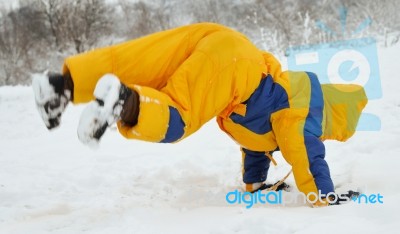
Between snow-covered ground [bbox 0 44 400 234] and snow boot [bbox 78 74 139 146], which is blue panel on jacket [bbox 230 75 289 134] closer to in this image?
snow-covered ground [bbox 0 44 400 234]

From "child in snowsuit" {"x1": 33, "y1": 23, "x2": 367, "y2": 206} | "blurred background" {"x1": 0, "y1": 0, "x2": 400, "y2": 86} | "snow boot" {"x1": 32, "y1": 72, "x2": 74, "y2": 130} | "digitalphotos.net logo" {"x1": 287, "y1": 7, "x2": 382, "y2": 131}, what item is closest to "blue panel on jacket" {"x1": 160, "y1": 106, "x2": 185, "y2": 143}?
"child in snowsuit" {"x1": 33, "y1": 23, "x2": 367, "y2": 206}

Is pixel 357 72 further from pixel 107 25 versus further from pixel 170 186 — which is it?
pixel 107 25

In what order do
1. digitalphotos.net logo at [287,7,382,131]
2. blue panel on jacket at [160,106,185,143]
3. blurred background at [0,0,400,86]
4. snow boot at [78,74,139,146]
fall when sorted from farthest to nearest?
blurred background at [0,0,400,86]
digitalphotos.net logo at [287,7,382,131]
blue panel on jacket at [160,106,185,143]
snow boot at [78,74,139,146]

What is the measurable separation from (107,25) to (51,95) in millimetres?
13321

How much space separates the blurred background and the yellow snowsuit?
838cm

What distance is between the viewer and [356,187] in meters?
1.51

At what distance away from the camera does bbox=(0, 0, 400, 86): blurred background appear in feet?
35.2

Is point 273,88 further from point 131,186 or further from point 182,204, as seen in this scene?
point 131,186

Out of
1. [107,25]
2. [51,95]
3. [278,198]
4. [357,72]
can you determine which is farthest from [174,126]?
[107,25]

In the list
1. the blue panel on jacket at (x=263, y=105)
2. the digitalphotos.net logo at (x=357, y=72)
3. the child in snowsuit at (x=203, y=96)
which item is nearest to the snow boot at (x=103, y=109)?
the child in snowsuit at (x=203, y=96)

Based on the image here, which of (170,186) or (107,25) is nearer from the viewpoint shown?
(170,186)

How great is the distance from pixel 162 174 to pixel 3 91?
5.28 m

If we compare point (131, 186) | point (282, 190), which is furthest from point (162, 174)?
point (282, 190)

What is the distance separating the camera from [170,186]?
5.90 feet
